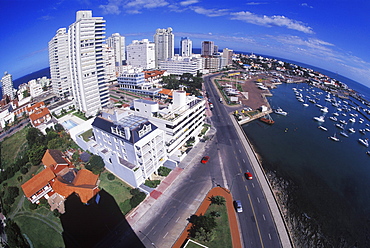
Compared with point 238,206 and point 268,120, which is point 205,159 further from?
point 268,120

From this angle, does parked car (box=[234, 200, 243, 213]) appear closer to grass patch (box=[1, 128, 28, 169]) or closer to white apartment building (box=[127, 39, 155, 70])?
grass patch (box=[1, 128, 28, 169])

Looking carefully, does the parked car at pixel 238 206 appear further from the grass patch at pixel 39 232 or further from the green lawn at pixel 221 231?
the grass patch at pixel 39 232

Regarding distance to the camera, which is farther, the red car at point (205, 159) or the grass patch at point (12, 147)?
the grass patch at point (12, 147)

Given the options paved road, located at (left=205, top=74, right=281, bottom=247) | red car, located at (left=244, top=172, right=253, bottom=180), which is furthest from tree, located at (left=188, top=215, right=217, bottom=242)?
red car, located at (left=244, top=172, right=253, bottom=180)

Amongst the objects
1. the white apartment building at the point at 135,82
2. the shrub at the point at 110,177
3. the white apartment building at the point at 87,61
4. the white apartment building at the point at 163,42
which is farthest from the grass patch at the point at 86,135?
the white apartment building at the point at 163,42

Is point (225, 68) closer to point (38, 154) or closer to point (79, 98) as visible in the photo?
point (79, 98)

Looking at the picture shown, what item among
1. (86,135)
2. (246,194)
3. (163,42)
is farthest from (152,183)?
(163,42)
